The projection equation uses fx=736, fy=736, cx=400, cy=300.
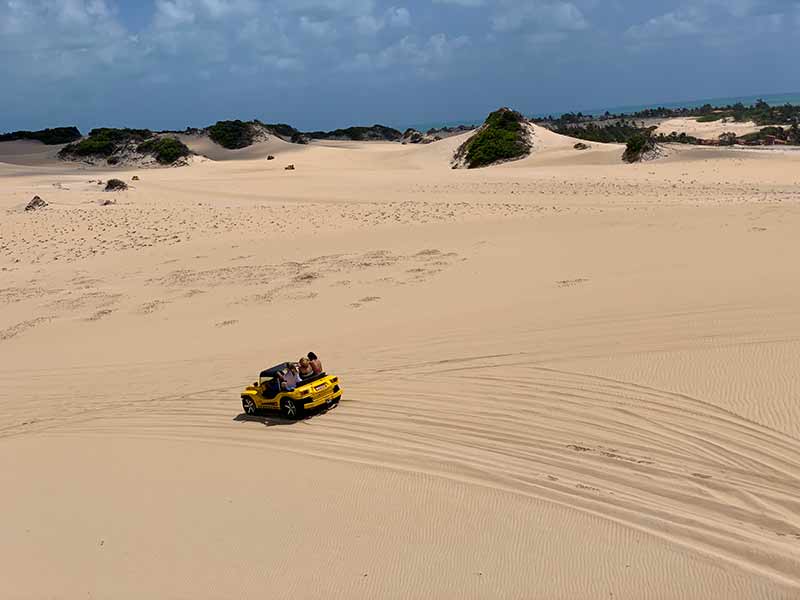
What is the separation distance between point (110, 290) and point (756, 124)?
63181mm

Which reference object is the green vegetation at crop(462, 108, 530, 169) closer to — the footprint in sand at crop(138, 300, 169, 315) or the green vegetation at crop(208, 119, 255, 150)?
the green vegetation at crop(208, 119, 255, 150)

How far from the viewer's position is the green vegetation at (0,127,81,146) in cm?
6956

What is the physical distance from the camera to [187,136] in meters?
67.5

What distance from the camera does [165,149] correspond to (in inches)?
2221

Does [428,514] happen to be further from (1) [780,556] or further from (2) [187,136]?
(2) [187,136]

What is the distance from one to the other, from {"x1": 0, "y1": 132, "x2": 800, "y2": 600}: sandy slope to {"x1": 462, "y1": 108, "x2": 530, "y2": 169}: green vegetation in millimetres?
22872

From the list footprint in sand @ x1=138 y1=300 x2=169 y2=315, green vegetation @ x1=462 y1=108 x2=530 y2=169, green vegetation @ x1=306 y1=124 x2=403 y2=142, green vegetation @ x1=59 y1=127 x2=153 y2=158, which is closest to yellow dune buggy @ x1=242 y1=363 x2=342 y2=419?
footprint in sand @ x1=138 y1=300 x2=169 y2=315

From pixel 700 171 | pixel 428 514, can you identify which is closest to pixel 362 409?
pixel 428 514

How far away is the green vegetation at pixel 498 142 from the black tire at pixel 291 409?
1447 inches

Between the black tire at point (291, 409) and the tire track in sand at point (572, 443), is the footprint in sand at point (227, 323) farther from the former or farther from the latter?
the black tire at point (291, 409)

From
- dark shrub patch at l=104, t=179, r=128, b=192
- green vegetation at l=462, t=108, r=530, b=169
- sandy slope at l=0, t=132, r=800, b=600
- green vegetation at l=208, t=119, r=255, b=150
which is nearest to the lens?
sandy slope at l=0, t=132, r=800, b=600

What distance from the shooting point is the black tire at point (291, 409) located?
984cm

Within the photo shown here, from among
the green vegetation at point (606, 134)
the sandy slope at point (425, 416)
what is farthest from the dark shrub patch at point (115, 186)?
the green vegetation at point (606, 134)

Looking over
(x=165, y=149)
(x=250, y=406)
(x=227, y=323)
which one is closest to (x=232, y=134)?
(x=165, y=149)
